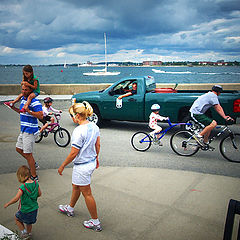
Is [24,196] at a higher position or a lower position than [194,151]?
higher

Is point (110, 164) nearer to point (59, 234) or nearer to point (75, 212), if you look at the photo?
point (75, 212)

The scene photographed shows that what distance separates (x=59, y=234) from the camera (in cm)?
344

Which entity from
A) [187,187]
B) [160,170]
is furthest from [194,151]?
[187,187]

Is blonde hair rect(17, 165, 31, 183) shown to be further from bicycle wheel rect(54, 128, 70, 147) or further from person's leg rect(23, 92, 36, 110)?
bicycle wheel rect(54, 128, 70, 147)

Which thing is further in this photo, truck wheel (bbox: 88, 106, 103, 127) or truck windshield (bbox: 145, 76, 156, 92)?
truck wheel (bbox: 88, 106, 103, 127)

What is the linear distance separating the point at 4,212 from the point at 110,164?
2.64m

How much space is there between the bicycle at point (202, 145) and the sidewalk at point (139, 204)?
3.89ft

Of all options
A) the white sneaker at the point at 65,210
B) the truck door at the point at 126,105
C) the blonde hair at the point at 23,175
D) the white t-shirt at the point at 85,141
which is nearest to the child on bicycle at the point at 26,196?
the blonde hair at the point at 23,175

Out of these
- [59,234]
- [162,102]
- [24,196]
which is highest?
[162,102]

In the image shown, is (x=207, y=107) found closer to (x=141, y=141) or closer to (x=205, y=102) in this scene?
(x=205, y=102)

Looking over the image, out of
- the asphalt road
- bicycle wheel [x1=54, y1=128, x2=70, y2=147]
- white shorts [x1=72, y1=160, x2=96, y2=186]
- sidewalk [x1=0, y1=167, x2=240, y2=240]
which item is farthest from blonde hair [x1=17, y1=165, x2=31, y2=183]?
bicycle wheel [x1=54, y1=128, x2=70, y2=147]

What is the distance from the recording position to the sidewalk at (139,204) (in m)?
3.51

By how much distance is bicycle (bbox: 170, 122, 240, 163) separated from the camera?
624 cm

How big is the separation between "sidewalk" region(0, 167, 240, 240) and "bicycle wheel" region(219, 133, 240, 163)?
1.17 m
